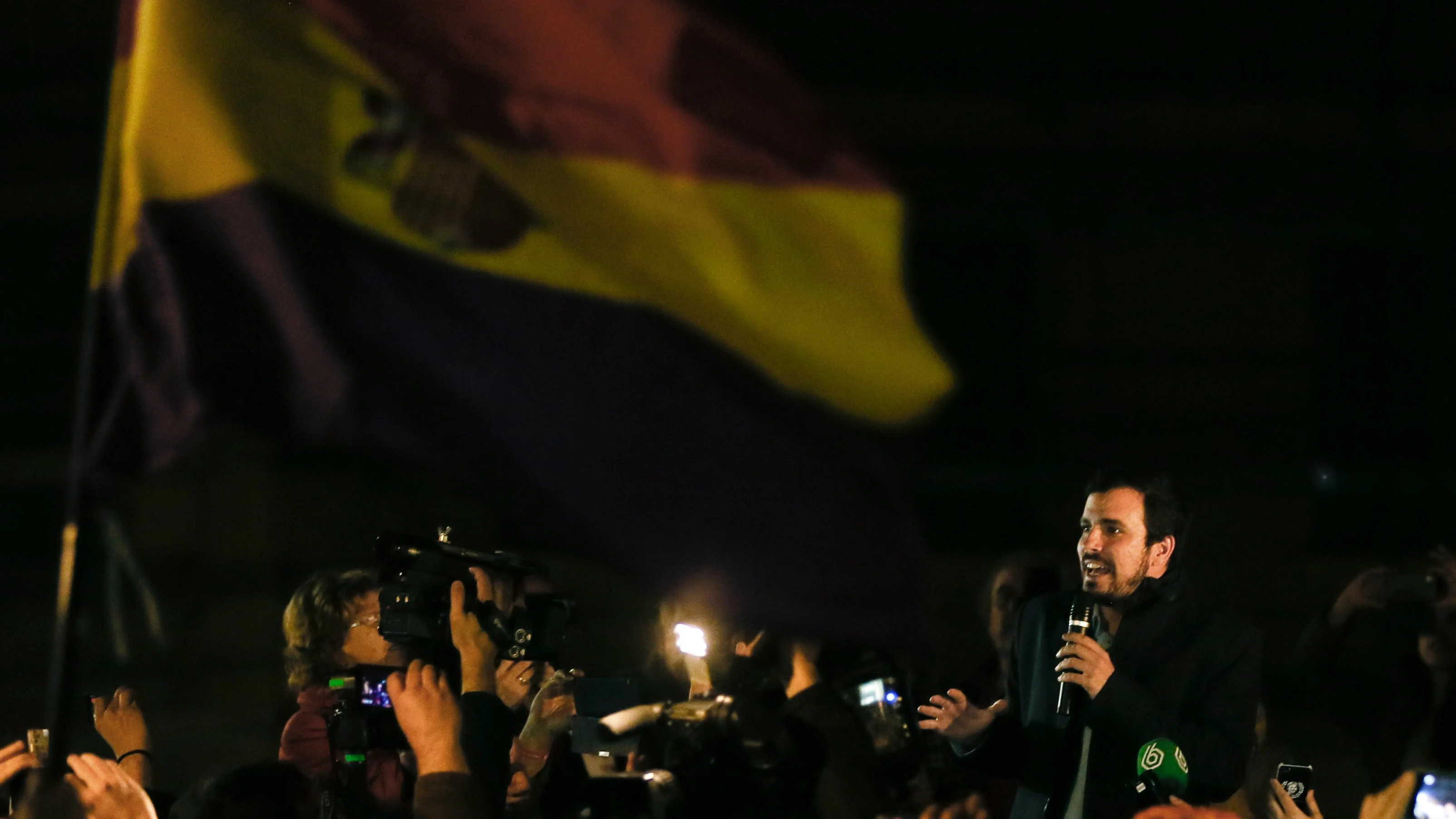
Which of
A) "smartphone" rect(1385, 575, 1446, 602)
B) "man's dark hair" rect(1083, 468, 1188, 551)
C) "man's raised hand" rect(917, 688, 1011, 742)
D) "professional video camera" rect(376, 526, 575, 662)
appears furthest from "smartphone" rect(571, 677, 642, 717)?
"smartphone" rect(1385, 575, 1446, 602)

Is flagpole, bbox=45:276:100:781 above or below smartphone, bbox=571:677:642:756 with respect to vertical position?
above

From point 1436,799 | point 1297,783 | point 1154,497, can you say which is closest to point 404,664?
point 1154,497

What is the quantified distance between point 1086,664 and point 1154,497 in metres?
0.48

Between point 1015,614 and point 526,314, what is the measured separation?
2.13 m

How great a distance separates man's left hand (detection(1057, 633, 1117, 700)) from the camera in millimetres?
3750

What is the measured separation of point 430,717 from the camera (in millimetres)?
3365

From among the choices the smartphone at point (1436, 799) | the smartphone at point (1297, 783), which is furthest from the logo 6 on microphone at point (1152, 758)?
the smartphone at point (1436, 799)

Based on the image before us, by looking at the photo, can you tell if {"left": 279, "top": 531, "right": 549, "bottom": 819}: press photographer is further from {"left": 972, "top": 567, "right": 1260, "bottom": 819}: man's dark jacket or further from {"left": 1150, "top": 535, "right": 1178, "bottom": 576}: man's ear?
{"left": 1150, "top": 535, "right": 1178, "bottom": 576}: man's ear

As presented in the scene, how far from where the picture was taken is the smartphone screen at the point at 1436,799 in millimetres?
3834

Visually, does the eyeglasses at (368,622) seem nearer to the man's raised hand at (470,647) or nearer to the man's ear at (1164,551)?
the man's raised hand at (470,647)

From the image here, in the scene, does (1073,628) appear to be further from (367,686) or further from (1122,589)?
(367,686)

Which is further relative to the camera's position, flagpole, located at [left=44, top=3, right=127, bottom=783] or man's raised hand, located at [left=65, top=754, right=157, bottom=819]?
man's raised hand, located at [left=65, top=754, right=157, bottom=819]

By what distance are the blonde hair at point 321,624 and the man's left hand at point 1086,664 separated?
5.97ft

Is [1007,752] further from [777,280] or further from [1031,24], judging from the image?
[1031,24]
